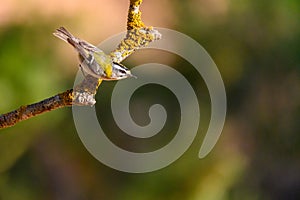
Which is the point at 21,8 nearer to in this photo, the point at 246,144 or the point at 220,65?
the point at 220,65

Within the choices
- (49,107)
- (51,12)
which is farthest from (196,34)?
(49,107)

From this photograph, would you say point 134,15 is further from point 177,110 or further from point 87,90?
point 177,110

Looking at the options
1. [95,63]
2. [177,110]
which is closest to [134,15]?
[95,63]

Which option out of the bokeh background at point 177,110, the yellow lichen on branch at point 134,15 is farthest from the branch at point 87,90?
the bokeh background at point 177,110

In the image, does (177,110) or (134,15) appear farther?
(177,110)

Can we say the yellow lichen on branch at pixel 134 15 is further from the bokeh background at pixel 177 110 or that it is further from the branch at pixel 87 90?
the bokeh background at pixel 177 110

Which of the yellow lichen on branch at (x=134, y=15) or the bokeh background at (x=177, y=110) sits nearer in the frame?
the yellow lichen on branch at (x=134, y=15)
